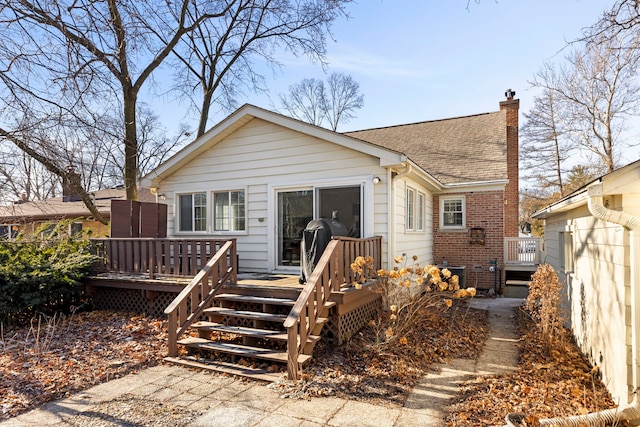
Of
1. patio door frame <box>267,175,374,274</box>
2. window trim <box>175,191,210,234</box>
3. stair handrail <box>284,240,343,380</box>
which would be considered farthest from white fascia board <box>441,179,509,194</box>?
window trim <box>175,191,210,234</box>

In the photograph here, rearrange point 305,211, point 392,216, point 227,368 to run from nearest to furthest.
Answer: point 227,368
point 392,216
point 305,211

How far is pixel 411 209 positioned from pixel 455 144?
5225 millimetres

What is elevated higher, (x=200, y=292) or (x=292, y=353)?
(x=200, y=292)

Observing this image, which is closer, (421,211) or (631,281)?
(631,281)

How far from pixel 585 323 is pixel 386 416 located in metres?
3.60

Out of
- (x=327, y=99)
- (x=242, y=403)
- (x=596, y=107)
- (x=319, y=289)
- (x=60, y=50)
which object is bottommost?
(x=242, y=403)

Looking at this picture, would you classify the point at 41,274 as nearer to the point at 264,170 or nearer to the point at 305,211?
the point at 264,170

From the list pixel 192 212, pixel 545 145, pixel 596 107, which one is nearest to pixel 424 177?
pixel 192 212

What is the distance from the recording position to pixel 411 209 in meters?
8.88

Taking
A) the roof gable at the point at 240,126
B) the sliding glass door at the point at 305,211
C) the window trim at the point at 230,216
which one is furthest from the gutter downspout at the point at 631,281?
the window trim at the point at 230,216

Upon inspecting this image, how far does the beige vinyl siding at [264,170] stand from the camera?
7296 mm

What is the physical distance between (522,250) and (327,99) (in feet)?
64.1

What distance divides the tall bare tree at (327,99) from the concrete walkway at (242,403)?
23983 mm

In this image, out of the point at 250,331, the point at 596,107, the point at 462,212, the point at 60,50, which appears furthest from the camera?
the point at 596,107
